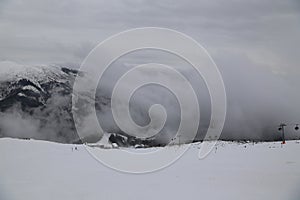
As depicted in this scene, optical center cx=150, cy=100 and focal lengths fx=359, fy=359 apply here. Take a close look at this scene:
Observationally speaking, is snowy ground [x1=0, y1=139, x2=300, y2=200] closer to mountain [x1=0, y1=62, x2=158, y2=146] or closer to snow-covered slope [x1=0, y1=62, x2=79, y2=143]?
mountain [x1=0, y1=62, x2=158, y2=146]

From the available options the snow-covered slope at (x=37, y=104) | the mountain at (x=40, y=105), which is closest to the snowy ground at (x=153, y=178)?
the mountain at (x=40, y=105)

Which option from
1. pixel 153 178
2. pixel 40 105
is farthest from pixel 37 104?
pixel 153 178

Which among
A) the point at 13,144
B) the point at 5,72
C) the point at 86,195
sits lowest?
the point at 86,195

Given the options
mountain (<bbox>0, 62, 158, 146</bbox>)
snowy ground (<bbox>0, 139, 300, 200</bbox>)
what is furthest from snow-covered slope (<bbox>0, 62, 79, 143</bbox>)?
snowy ground (<bbox>0, 139, 300, 200</bbox>)

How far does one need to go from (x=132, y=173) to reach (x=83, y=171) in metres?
2.03

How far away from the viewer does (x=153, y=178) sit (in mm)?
13805

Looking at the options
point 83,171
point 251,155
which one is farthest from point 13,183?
point 251,155

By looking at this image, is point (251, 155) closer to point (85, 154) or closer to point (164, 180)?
point (164, 180)

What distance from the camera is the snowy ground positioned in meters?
11.3

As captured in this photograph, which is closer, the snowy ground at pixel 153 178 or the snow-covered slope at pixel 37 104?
the snowy ground at pixel 153 178

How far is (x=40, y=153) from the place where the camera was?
1883cm

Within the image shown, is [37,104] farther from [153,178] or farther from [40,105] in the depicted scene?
[153,178]

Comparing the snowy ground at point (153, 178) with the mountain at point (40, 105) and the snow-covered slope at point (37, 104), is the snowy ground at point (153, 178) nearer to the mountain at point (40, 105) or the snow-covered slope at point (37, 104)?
the mountain at point (40, 105)

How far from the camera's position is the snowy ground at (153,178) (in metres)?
11.3
